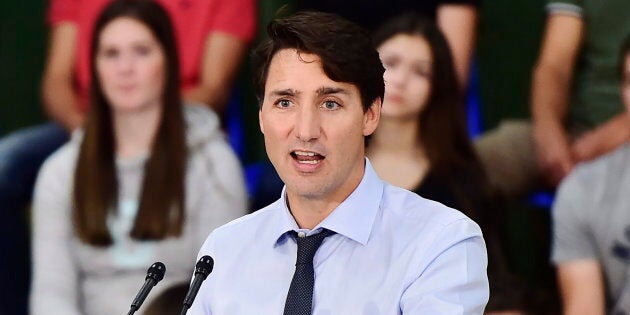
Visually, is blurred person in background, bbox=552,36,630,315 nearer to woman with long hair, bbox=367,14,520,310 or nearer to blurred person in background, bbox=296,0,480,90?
woman with long hair, bbox=367,14,520,310

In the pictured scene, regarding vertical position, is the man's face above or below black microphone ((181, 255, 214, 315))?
above

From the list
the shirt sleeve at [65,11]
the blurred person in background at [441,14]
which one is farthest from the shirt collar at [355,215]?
the shirt sleeve at [65,11]

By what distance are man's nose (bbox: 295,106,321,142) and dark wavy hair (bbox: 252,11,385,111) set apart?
0.06 metres

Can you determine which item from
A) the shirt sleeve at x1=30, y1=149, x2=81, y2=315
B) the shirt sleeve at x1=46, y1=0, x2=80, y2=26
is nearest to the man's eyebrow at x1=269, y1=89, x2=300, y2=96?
the shirt sleeve at x1=30, y1=149, x2=81, y2=315

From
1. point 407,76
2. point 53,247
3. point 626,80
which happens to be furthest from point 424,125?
point 53,247

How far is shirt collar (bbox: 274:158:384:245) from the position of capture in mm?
1847

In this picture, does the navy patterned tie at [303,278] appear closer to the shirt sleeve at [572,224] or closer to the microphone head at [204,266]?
the microphone head at [204,266]

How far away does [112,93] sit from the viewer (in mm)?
3523

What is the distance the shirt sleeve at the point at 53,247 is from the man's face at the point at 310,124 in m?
1.68

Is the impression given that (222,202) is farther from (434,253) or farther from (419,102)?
(434,253)

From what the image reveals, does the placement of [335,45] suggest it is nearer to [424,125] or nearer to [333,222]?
[333,222]

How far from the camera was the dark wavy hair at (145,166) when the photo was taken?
3369 mm

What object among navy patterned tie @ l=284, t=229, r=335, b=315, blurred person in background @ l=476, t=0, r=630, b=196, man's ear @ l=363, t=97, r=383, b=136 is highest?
man's ear @ l=363, t=97, r=383, b=136

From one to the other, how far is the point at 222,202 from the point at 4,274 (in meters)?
0.77
